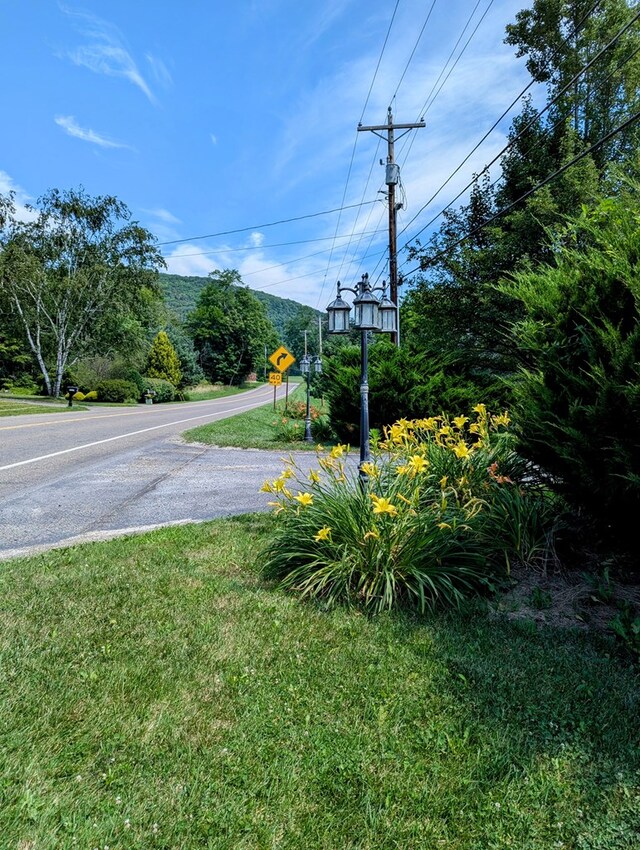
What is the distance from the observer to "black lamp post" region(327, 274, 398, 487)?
4.15 metres

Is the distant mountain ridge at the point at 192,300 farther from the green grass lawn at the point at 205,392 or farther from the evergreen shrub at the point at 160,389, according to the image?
the evergreen shrub at the point at 160,389

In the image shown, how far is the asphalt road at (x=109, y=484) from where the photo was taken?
4.39m

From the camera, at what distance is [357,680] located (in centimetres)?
207

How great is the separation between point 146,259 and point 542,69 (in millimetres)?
21899

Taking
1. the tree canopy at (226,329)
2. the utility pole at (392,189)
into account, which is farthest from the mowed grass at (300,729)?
the tree canopy at (226,329)

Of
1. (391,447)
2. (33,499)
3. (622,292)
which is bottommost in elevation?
(33,499)

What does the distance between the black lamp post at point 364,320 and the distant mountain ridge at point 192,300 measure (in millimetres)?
69429

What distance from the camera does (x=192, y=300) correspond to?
333 feet

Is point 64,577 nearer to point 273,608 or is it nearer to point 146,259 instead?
point 273,608

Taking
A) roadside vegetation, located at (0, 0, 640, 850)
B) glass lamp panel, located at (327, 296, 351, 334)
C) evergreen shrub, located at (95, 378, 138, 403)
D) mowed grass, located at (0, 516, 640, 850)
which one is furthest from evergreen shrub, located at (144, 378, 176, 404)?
mowed grass, located at (0, 516, 640, 850)

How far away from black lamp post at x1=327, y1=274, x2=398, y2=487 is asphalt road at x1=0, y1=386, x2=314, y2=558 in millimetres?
1849

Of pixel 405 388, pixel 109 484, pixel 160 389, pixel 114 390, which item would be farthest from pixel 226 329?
pixel 109 484

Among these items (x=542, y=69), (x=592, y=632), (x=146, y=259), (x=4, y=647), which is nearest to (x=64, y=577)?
(x=4, y=647)

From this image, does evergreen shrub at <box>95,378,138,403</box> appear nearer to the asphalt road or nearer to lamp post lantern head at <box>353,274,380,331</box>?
the asphalt road
